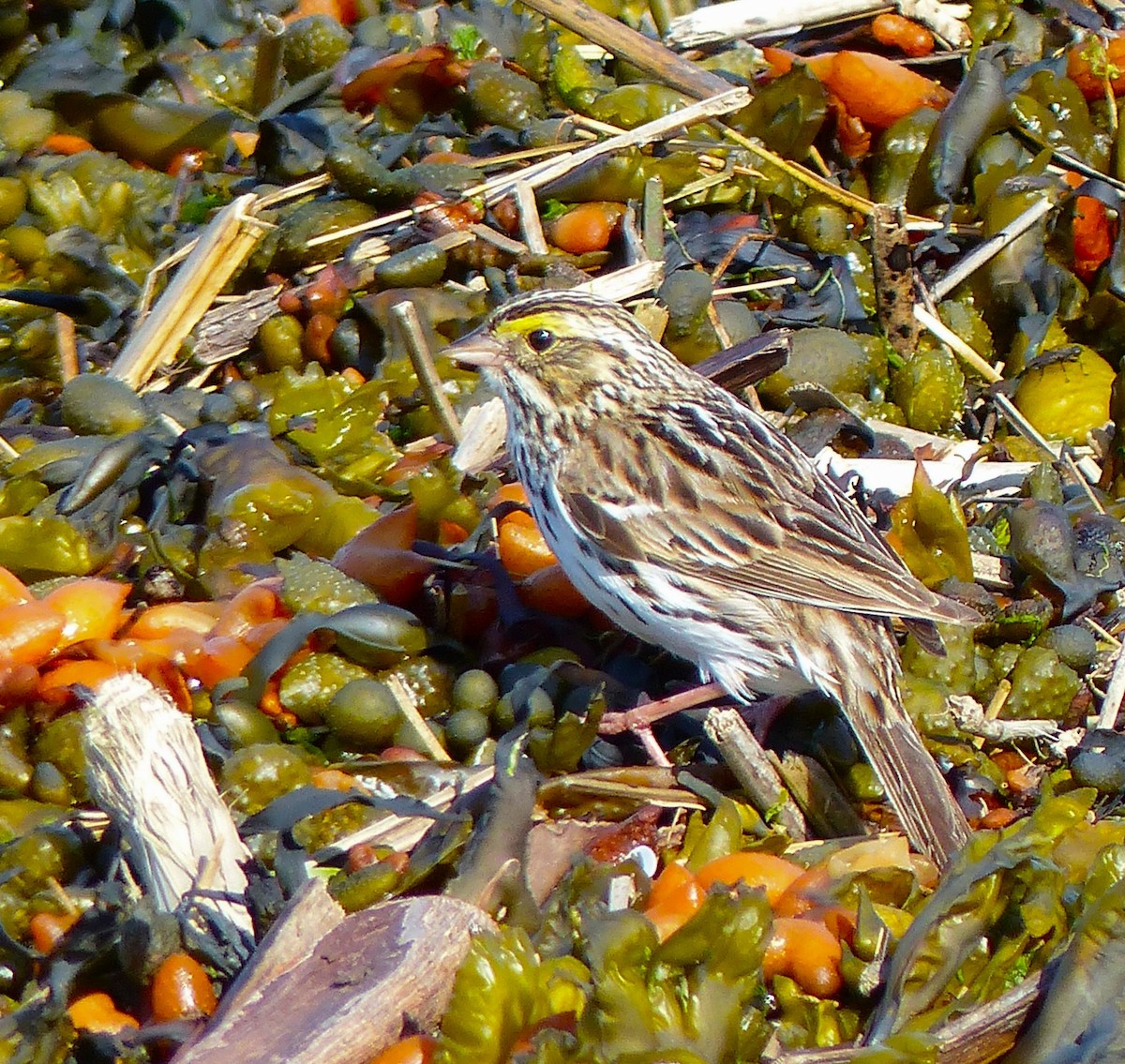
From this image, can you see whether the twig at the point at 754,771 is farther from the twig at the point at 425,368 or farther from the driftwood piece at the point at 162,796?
the twig at the point at 425,368

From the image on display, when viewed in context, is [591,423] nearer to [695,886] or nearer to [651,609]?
[651,609]

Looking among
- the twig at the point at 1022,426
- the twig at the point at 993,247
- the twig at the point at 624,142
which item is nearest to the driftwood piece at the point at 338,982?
the twig at the point at 1022,426

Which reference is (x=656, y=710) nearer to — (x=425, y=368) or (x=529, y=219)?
(x=425, y=368)

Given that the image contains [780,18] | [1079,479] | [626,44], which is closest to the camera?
[1079,479]

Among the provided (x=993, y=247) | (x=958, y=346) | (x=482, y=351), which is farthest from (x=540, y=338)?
(x=993, y=247)

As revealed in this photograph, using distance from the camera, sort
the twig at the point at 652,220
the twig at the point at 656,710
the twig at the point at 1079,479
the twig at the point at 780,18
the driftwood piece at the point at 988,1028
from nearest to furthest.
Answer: the driftwood piece at the point at 988,1028 → the twig at the point at 656,710 → the twig at the point at 1079,479 → the twig at the point at 652,220 → the twig at the point at 780,18

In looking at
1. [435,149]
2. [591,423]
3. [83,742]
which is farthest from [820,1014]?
[435,149]
